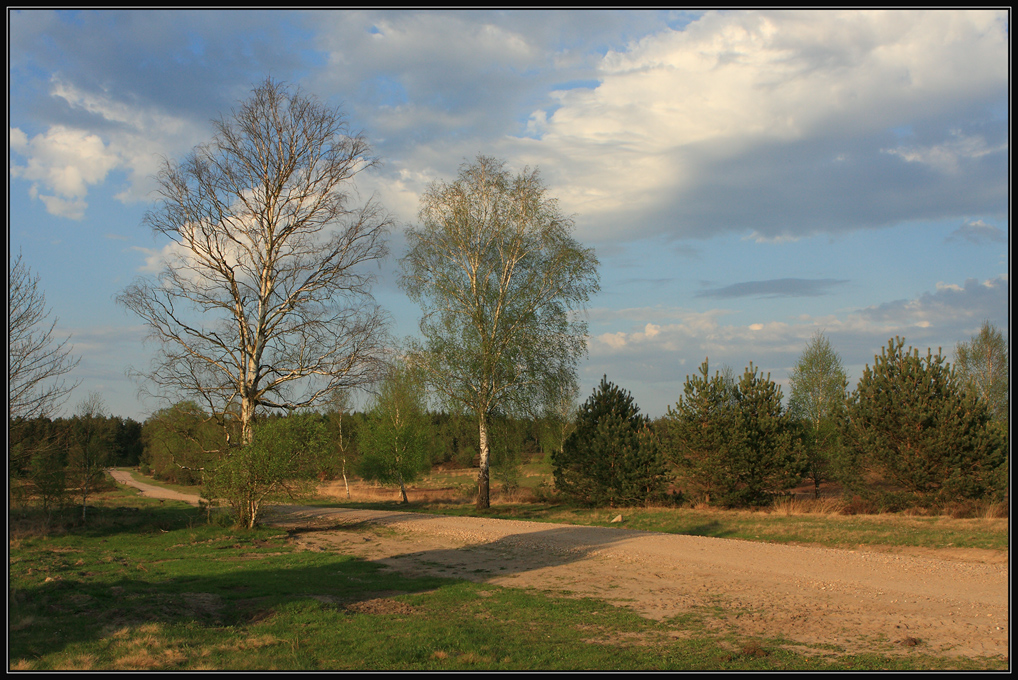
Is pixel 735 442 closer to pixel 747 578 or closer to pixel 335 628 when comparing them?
pixel 747 578

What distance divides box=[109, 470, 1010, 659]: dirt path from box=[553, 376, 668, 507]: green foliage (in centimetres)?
630

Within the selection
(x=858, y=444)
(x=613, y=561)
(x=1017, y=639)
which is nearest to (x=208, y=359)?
(x=613, y=561)

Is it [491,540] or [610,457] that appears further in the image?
[610,457]

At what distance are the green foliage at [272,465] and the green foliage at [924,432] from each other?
714 inches

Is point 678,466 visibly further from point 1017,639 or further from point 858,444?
point 1017,639

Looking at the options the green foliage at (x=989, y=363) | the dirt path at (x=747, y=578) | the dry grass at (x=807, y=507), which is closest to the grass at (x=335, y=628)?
the dirt path at (x=747, y=578)

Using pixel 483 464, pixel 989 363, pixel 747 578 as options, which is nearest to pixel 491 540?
pixel 747 578

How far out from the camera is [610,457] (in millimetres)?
25125

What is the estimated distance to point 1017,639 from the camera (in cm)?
686

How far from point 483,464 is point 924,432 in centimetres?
1577

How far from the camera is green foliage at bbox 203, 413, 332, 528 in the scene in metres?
18.1

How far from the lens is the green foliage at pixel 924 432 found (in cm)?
1934

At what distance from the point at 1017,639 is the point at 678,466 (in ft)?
56.9

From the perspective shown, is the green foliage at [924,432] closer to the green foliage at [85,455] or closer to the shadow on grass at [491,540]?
the shadow on grass at [491,540]
